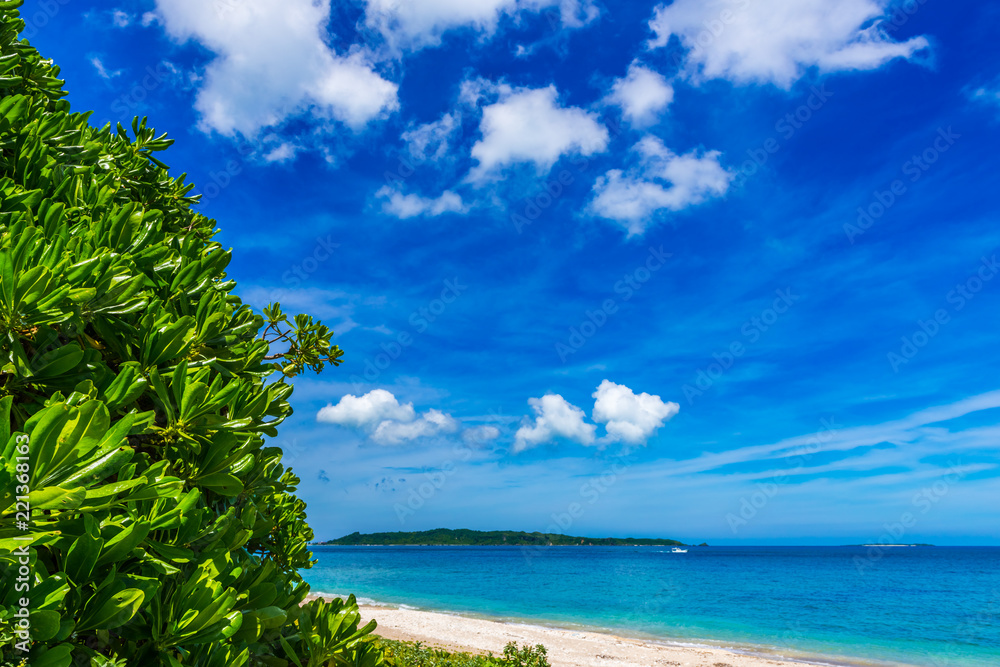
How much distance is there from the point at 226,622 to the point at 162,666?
155 mm

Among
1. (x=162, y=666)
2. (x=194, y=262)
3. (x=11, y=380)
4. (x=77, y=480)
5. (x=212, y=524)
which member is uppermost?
(x=194, y=262)

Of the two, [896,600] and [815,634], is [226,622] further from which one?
[896,600]

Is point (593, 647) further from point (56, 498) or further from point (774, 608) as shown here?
point (774, 608)

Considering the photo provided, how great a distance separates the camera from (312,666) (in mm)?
2041

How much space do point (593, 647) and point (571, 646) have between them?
2.58 ft

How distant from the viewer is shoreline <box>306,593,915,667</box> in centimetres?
1667

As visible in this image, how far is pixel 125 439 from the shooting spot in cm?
115

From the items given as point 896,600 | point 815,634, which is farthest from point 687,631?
point 896,600

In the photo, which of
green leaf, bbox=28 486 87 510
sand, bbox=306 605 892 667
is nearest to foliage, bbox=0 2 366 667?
green leaf, bbox=28 486 87 510

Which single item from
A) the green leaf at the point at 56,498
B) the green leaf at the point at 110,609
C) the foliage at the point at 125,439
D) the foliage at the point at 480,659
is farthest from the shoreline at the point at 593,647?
the green leaf at the point at 56,498

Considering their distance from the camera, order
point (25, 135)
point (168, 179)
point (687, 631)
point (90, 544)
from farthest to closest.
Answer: point (687, 631), point (168, 179), point (25, 135), point (90, 544)

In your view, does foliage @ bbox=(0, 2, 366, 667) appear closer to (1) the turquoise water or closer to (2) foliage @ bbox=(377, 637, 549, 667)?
(2) foliage @ bbox=(377, 637, 549, 667)

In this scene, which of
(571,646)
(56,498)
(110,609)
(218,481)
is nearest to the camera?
(56,498)

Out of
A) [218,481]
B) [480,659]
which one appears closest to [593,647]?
[480,659]
